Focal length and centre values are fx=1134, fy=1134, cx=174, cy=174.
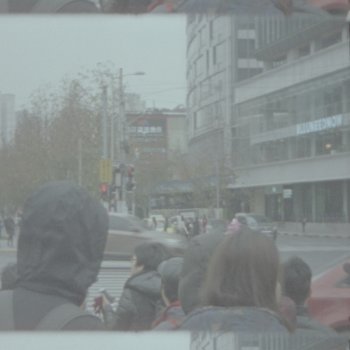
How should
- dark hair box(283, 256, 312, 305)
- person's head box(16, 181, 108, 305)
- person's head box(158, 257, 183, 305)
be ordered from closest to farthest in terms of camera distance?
person's head box(16, 181, 108, 305), dark hair box(283, 256, 312, 305), person's head box(158, 257, 183, 305)

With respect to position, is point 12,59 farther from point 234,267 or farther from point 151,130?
point 234,267

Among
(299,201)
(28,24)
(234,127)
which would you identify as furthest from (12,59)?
(299,201)

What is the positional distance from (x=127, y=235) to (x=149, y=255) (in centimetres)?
15

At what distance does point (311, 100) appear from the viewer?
2516 millimetres

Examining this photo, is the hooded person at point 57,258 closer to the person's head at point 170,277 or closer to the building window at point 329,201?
the person's head at point 170,277

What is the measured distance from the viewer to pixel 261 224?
2.51m

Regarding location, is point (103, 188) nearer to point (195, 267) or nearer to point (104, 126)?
point (104, 126)

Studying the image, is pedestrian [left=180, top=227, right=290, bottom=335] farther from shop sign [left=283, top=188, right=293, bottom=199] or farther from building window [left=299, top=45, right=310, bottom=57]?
building window [left=299, top=45, right=310, bottom=57]

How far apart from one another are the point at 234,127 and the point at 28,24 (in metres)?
0.53

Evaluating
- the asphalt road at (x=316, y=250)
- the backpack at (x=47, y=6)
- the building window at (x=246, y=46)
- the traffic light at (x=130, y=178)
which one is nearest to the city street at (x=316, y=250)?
the asphalt road at (x=316, y=250)

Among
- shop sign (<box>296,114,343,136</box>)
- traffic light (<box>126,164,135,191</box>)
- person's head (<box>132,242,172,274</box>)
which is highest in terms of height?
shop sign (<box>296,114,343,136</box>)

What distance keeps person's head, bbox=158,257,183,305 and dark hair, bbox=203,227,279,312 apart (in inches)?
4.2

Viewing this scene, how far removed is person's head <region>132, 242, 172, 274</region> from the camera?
2.56 metres

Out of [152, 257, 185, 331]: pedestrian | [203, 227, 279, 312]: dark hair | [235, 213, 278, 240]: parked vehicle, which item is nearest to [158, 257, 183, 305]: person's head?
[152, 257, 185, 331]: pedestrian
